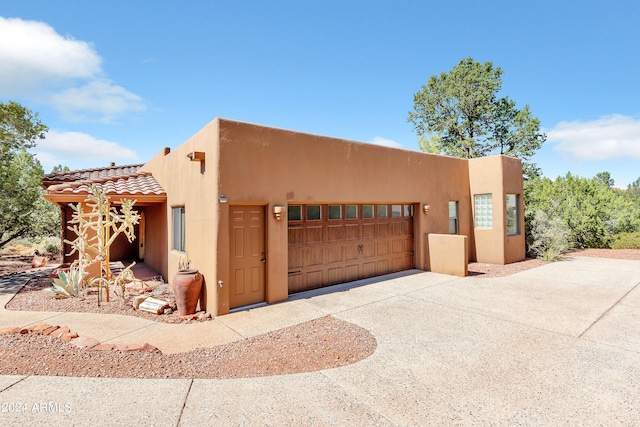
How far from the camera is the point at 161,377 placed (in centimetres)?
393

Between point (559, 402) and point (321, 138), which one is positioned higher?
point (321, 138)

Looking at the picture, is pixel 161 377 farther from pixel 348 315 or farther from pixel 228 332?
pixel 348 315

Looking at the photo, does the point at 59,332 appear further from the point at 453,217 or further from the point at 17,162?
the point at 453,217

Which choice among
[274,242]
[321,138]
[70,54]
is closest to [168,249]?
[274,242]

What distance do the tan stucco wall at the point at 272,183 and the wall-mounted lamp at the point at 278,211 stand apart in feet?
0.32

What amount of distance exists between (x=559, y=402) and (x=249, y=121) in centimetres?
689

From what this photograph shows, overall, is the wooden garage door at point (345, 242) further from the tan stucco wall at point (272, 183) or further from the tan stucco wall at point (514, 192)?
the tan stucco wall at point (514, 192)

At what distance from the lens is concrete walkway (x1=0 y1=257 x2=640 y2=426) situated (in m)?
3.14

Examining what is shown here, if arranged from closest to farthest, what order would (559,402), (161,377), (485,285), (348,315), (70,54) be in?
(559,402) → (161,377) → (348,315) → (485,285) → (70,54)

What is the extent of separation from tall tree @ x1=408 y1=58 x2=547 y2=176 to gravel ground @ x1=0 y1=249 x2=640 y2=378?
2218 centimetres

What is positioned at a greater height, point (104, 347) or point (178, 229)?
point (178, 229)

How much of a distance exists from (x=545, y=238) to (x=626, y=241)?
7.72 meters

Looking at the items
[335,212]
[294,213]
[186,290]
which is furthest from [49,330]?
[335,212]

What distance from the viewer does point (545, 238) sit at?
14.1 metres
